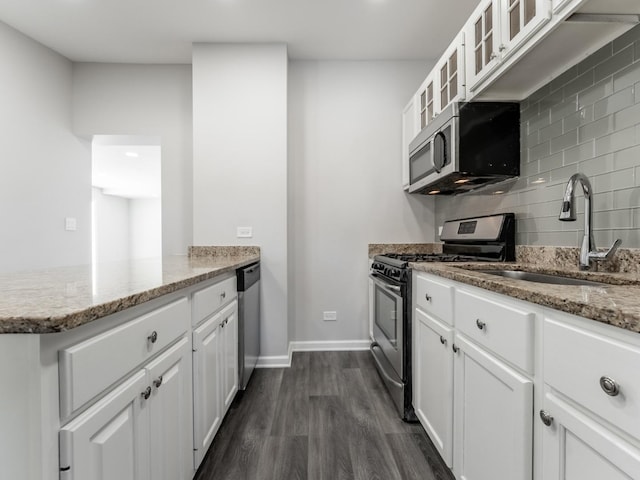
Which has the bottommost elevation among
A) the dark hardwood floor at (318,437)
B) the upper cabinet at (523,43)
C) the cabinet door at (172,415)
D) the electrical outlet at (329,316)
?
the dark hardwood floor at (318,437)

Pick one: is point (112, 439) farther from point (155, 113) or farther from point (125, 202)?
point (125, 202)

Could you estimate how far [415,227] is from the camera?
3070mm

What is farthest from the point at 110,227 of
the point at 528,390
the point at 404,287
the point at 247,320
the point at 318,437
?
the point at 528,390

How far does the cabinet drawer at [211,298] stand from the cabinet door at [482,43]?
5.65 feet

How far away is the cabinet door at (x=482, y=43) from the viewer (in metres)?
1.55

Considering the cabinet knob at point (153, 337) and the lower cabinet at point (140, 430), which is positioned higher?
the cabinet knob at point (153, 337)

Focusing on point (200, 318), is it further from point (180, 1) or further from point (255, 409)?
point (180, 1)

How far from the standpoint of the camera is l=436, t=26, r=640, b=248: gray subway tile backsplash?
50.2 inches

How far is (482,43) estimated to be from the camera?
5.52 feet

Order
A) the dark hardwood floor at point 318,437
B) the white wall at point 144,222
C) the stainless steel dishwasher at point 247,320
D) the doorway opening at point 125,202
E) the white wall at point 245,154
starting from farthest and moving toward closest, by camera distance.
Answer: the white wall at point 144,222
the doorway opening at point 125,202
the white wall at point 245,154
the stainless steel dishwasher at point 247,320
the dark hardwood floor at point 318,437

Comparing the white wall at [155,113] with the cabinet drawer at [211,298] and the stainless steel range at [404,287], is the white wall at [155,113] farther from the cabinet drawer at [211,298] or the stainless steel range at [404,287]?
the stainless steel range at [404,287]

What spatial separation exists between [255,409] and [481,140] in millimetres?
2124

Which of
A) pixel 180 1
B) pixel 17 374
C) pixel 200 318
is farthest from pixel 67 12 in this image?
pixel 17 374

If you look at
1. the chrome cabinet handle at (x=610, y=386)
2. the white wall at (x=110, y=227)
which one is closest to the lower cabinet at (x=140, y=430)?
the chrome cabinet handle at (x=610, y=386)
